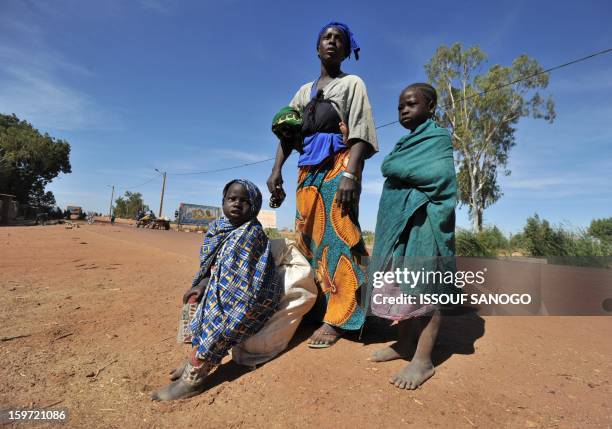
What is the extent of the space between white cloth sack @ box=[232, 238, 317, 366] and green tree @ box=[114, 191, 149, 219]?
66.5 m

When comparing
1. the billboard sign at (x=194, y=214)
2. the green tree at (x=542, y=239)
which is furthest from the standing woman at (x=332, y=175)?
the billboard sign at (x=194, y=214)

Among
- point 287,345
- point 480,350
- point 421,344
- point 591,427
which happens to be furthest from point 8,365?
point 591,427

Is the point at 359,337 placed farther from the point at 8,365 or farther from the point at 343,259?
the point at 8,365

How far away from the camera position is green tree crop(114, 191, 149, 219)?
64062 millimetres

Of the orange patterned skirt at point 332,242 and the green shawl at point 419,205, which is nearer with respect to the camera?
the green shawl at point 419,205

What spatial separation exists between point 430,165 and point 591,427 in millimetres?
1372

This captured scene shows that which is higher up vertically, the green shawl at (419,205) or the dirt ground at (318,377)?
the green shawl at (419,205)

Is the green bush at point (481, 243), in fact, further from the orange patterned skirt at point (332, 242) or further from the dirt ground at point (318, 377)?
the orange patterned skirt at point (332, 242)

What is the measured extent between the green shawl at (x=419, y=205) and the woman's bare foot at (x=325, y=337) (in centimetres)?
48

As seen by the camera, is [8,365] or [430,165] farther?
[8,365]

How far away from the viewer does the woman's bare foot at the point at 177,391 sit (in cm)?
184

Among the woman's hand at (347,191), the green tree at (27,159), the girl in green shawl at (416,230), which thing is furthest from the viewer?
the green tree at (27,159)

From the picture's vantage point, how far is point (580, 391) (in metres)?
1.73

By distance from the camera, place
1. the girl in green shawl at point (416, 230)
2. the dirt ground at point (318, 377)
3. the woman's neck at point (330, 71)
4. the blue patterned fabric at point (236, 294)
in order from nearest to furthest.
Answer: the dirt ground at point (318, 377) < the girl in green shawl at point (416, 230) < the blue patterned fabric at point (236, 294) < the woman's neck at point (330, 71)
